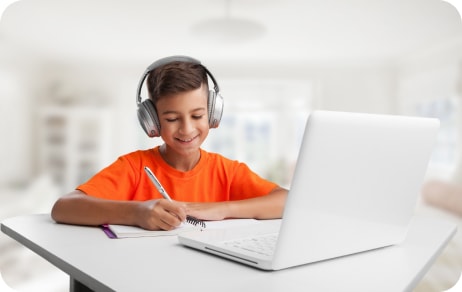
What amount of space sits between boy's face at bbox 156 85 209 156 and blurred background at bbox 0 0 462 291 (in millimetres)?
2420

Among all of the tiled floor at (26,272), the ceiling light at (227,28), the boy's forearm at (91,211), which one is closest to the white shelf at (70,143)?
the tiled floor at (26,272)

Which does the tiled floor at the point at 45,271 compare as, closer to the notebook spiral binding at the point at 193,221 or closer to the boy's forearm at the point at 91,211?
the boy's forearm at the point at 91,211

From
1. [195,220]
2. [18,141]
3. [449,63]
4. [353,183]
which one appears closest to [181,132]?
[195,220]

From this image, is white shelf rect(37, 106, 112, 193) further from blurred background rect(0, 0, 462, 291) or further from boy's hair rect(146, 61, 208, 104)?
boy's hair rect(146, 61, 208, 104)

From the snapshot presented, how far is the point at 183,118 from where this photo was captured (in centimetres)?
126

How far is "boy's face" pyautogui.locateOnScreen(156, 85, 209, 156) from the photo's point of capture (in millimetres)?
1247

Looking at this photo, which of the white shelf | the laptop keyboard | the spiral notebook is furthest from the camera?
the white shelf

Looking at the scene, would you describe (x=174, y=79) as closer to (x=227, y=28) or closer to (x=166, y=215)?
(x=166, y=215)

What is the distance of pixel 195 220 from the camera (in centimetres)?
100

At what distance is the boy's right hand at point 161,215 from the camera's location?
0.90 metres

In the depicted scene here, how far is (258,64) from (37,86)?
324cm

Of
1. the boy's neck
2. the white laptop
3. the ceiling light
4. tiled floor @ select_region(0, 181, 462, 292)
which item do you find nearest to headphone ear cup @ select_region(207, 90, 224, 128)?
the boy's neck

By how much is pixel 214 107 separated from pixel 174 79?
0.13 m

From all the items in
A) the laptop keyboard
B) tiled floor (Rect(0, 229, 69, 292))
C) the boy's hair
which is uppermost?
the boy's hair
